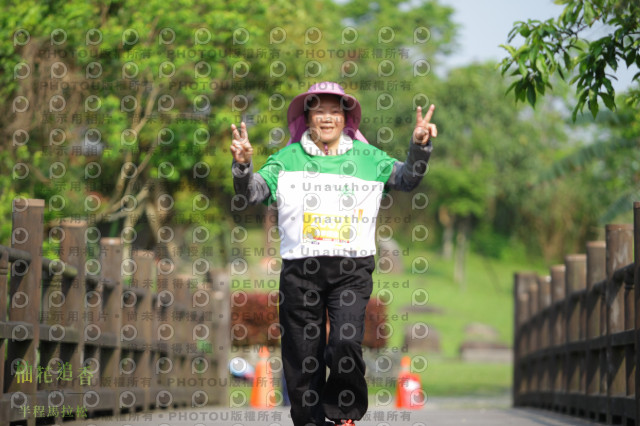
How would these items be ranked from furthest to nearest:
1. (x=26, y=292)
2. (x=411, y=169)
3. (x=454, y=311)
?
(x=454, y=311) < (x=26, y=292) < (x=411, y=169)

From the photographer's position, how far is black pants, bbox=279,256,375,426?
5.33 m

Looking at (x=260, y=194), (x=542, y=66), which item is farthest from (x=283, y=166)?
(x=542, y=66)

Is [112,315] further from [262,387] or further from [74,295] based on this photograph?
[262,387]

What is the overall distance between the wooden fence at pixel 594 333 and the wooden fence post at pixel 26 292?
3613 millimetres

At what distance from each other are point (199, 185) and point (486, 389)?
7.84 metres

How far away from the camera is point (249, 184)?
5.30 meters

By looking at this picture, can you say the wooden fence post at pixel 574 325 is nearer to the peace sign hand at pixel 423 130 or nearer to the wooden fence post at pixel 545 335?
the wooden fence post at pixel 545 335

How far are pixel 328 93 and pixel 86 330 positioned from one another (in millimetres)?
3148

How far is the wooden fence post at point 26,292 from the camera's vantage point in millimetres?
6242

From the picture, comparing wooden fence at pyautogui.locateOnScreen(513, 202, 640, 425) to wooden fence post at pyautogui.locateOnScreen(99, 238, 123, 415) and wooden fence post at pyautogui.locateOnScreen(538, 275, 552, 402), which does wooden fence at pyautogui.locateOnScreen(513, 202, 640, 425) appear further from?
wooden fence post at pyautogui.locateOnScreen(99, 238, 123, 415)

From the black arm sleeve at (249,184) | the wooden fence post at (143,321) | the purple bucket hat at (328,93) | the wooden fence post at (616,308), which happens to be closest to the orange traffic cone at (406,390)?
the wooden fence post at (143,321)

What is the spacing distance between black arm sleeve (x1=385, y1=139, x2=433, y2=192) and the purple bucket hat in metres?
0.29

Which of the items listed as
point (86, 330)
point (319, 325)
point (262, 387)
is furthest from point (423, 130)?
Answer: point (262, 387)

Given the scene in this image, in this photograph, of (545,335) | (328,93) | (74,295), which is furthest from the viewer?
(545,335)
